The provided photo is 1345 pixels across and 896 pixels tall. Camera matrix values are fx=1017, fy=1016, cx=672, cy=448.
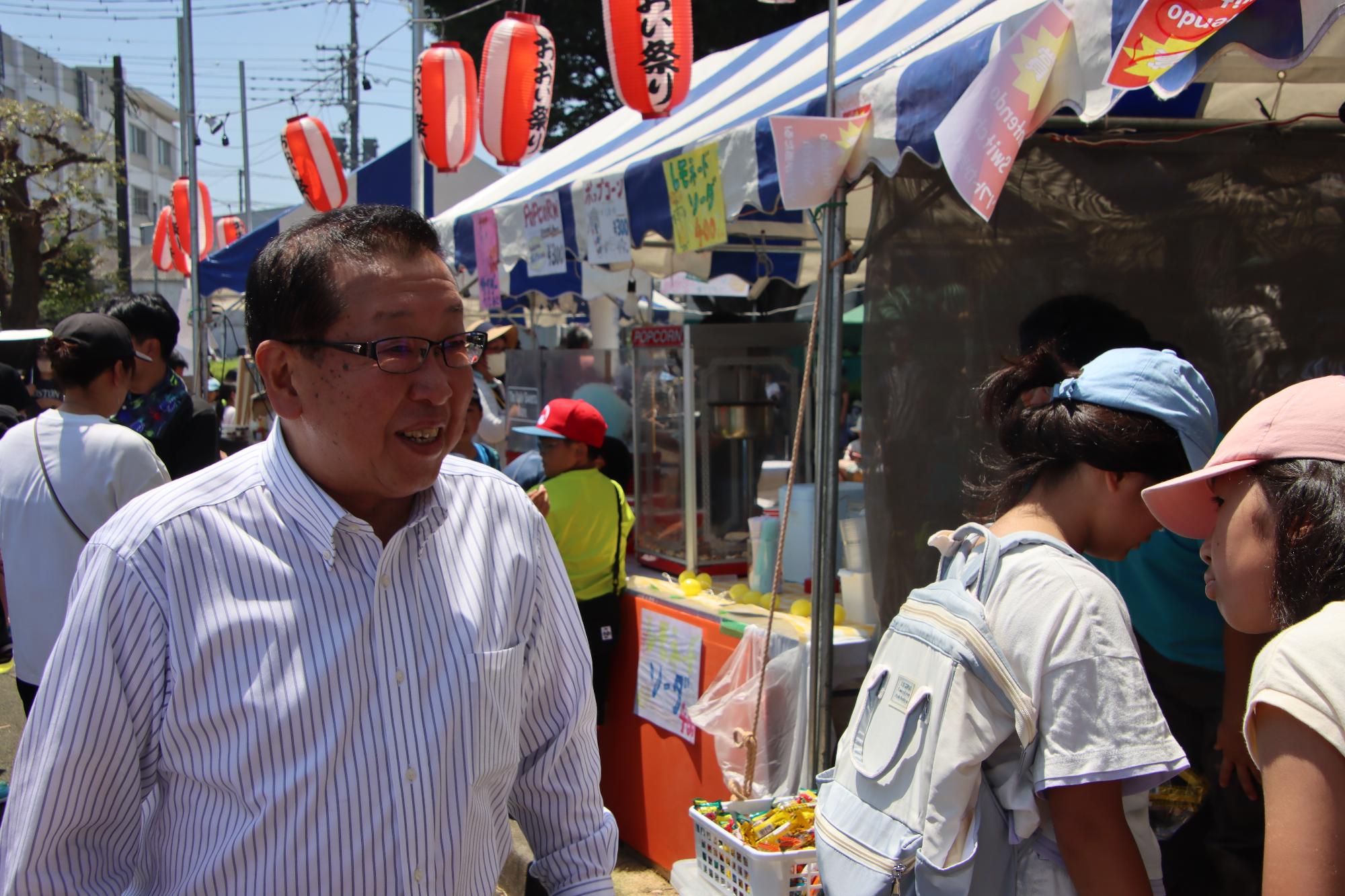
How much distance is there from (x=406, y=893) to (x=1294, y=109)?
11.4 ft

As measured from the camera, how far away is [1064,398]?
1.80 meters

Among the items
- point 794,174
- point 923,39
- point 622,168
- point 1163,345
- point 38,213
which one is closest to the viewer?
point 1163,345

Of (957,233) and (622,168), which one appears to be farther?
(622,168)

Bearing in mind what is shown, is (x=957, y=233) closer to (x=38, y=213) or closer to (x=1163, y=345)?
(x=1163, y=345)

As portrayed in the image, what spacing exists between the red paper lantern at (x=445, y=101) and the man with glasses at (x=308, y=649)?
661 cm

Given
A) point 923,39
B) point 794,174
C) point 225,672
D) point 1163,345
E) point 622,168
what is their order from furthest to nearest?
point 622,168 < point 923,39 < point 794,174 < point 1163,345 < point 225,672

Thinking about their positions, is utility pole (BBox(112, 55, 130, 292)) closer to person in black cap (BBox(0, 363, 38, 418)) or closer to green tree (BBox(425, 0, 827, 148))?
green tree (BBox(425, 0, 827, 148))

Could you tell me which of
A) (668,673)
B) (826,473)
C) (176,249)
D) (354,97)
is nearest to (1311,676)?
(826,473)

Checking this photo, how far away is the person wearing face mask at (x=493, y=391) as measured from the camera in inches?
225

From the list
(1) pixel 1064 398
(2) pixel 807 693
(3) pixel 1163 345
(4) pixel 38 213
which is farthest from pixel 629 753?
(4) pixel 38 213

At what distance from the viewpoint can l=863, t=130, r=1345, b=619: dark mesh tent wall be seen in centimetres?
317

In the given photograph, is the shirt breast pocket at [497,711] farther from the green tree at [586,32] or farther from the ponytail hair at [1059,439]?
the green tree at [586,32]

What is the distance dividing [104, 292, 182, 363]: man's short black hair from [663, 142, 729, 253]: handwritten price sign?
1815 mm

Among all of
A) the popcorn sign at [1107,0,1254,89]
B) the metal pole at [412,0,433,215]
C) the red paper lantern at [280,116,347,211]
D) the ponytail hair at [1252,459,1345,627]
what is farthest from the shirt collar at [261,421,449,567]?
the red paper lantern at [280,116,347,211]
